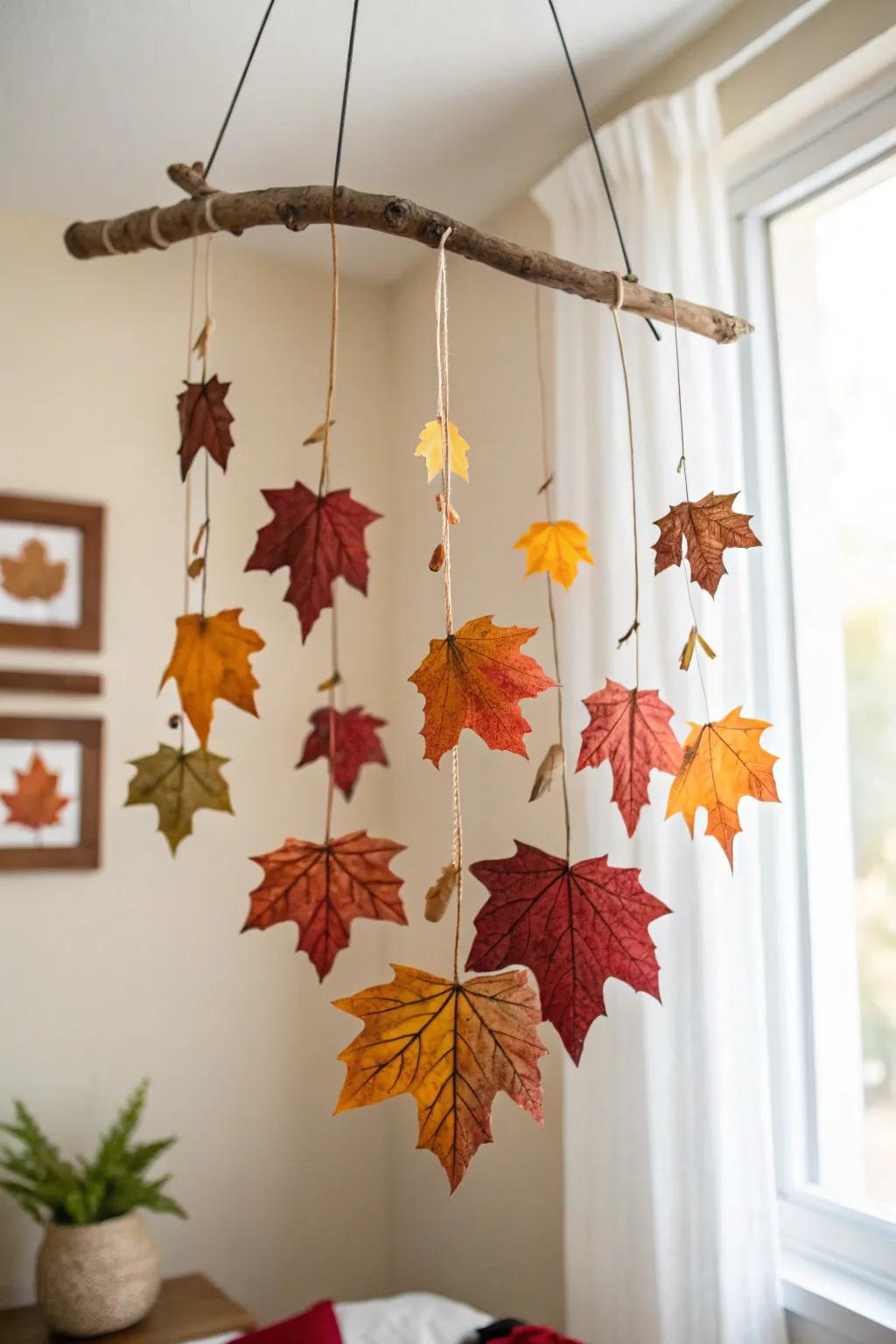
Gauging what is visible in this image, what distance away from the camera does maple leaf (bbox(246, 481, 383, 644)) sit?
0.98 m

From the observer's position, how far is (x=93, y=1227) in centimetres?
191

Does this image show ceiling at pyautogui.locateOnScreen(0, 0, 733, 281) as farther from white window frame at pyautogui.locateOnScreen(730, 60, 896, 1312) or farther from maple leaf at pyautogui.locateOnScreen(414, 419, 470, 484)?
maple leaf at pyautogui.locateOnScreen(414, 419, 470, 484)

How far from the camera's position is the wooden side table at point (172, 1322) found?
1869 millimetres

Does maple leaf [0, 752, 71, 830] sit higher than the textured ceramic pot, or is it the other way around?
maple leaf [0, 752, 71, 830]

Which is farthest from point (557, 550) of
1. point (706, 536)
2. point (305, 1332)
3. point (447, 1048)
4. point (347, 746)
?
point (305, 1332)

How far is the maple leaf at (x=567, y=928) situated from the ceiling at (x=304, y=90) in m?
1.46

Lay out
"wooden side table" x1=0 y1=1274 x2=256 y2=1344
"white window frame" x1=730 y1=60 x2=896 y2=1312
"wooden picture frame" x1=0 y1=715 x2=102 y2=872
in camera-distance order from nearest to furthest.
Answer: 1. "white window frame" x1=730 y1=60 x2=896 y2=1312
2. "wooden side table" x1=0 y1=1274 x2=256 y2=1344
3. "wooden picture frame" x1=0 y1=715 x2=102 y2=872

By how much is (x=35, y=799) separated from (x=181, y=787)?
1.15 metres

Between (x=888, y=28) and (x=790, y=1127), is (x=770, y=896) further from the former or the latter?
(x=888, y=28)

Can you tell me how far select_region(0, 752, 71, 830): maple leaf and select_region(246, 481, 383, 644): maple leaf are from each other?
4.41ft

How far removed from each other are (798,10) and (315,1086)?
6.92 ft

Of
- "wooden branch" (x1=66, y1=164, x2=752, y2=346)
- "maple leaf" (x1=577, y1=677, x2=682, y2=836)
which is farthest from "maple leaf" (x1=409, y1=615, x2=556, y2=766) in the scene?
"wooden branch" (x1=66, y1=164, x2=752, y2=346)

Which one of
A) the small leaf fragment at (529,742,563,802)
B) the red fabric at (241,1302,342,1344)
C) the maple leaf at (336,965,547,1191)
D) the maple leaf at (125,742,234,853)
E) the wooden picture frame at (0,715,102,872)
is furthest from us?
the wooden picture frame at (0,715,102,872)

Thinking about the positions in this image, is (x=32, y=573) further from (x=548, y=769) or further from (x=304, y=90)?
(x=548, y=769)
